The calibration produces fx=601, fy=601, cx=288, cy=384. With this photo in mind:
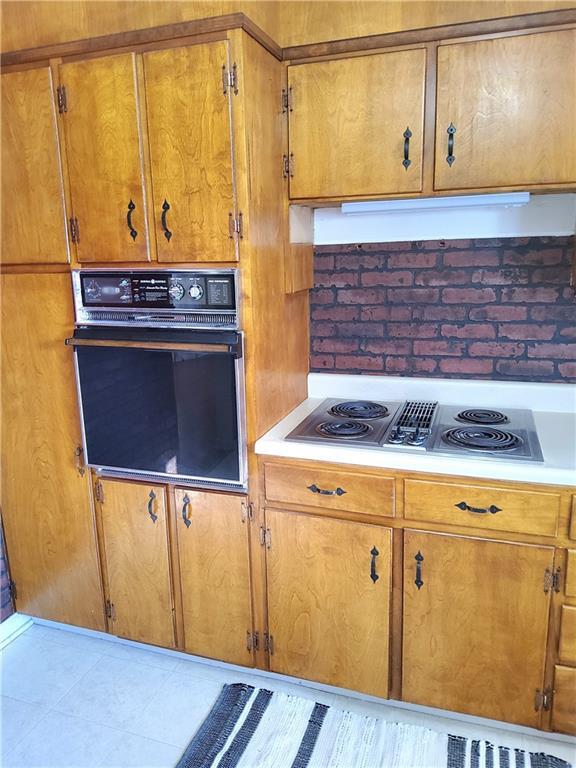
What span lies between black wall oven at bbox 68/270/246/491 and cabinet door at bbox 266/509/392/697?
0.28 meters

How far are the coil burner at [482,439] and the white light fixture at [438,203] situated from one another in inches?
28.9

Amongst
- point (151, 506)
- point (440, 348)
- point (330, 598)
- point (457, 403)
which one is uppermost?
point (440, 348)

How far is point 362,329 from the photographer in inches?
95.2

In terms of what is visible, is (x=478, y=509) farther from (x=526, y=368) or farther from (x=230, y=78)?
(x=230, y=78)

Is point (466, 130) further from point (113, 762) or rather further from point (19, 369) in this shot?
point (113, 762)

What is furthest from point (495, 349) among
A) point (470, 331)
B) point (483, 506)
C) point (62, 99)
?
point (62, 99)

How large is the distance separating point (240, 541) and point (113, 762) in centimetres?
76

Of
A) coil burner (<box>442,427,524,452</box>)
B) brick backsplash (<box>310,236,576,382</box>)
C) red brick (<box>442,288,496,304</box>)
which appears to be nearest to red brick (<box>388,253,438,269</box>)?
brick backsplash (<box>310,236,576,382</box>)

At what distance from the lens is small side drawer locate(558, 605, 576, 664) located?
1725mm

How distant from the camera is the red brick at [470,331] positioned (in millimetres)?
2252

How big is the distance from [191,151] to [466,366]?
4.14 ft

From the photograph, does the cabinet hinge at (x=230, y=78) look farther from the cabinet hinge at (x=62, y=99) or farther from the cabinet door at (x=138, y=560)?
the cabinet door at (x=138, y=560)

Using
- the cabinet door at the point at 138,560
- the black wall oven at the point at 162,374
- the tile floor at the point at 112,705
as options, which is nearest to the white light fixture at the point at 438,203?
the black wall oven at the point at 162,374

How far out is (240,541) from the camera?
2039 millimetres
